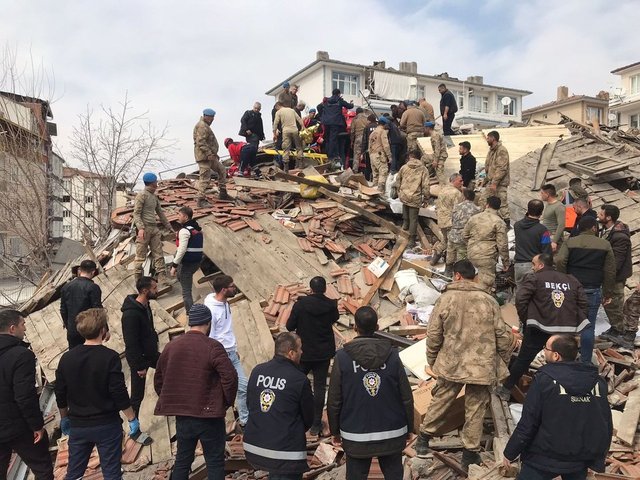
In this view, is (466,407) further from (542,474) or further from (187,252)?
(187,252)

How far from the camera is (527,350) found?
527cm

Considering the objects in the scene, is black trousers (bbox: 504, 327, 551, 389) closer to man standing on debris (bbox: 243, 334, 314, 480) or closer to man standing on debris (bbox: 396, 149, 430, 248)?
man standing on debris (bbox: 243, 334, 314, 480)

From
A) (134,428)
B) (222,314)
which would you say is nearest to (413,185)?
(222,314)

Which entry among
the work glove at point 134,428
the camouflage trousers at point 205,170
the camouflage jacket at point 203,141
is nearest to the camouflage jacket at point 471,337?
the work glove at point 134,428

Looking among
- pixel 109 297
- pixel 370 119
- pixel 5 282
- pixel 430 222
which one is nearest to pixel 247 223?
pixel 109 297

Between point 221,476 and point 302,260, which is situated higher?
point 302,260

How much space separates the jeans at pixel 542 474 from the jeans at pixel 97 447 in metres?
3.51

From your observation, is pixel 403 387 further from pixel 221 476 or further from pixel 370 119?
pixel 370 119

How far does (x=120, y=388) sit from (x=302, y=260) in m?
5.80

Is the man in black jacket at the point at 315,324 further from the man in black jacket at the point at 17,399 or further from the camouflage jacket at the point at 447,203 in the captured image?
the camouflage jacket at the point at 447,203

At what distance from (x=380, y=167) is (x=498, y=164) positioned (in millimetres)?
3586

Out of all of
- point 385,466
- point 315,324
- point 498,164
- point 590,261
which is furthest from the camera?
point 498,164

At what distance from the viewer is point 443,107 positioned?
56.3 feet

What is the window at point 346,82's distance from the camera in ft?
132
